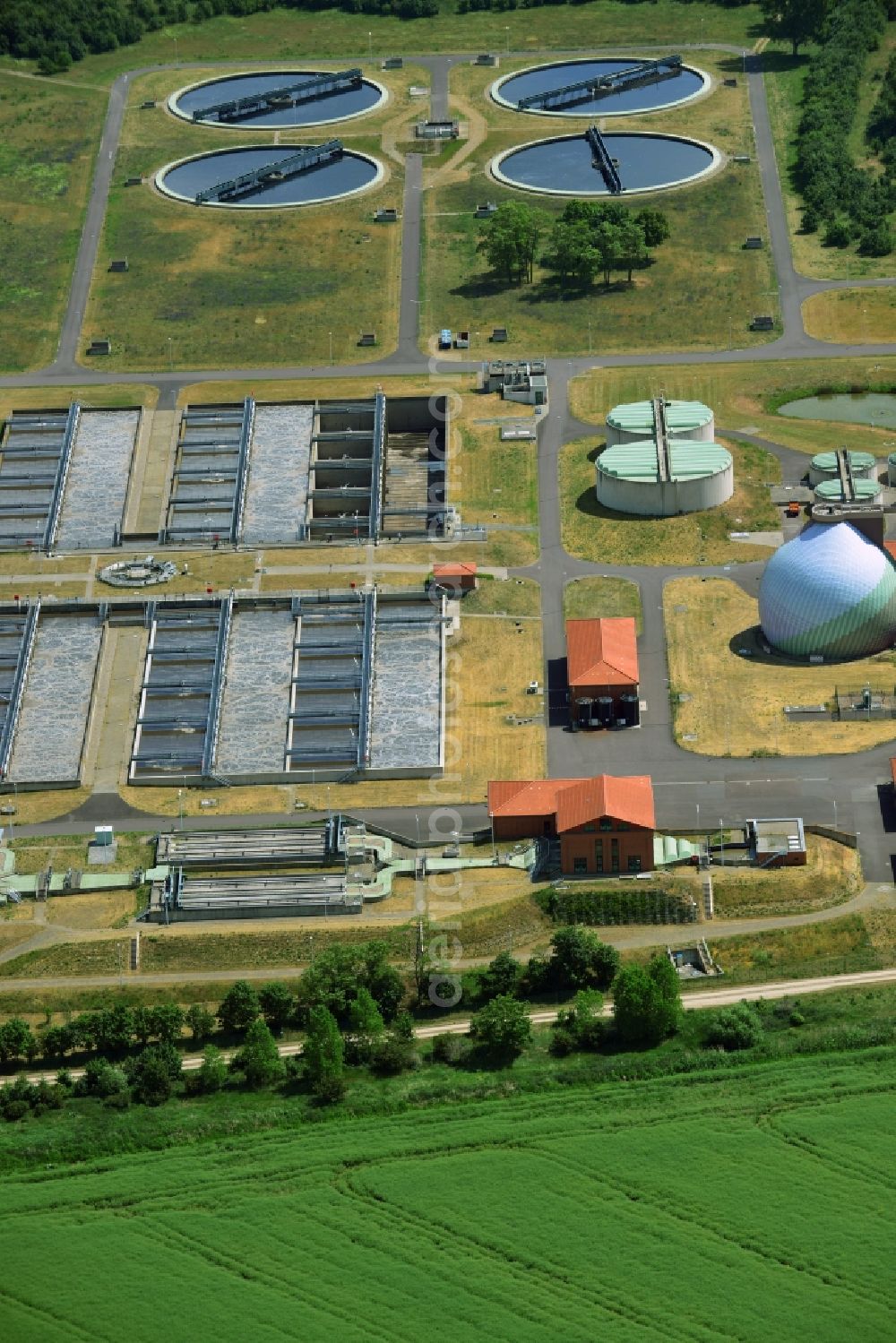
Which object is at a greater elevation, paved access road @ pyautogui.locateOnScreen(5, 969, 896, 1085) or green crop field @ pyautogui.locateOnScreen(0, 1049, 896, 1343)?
paved access road @ pyautogui.locateOnScreen(5, 969, 896, 1085)

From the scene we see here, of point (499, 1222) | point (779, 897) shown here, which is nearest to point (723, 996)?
point (779, 897)

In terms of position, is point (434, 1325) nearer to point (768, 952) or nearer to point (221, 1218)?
point (221, 1218)

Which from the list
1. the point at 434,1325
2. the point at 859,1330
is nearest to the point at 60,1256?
the point at 434,1325

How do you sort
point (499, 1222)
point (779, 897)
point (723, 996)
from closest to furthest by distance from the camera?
1. point (499, 1222)
2. point (723, 996)
3. point (779, 897)

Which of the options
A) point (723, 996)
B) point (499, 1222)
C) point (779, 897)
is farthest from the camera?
point (779, 897)

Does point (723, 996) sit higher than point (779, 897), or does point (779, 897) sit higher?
point (779, 897)

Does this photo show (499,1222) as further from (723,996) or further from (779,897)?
(779,897)

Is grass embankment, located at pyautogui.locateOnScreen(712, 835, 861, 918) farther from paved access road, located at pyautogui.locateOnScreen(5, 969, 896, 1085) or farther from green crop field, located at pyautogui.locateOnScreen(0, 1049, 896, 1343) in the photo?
green crop field, located at pyautogui.locateOnScreen(0, 1049, 896, 1343)

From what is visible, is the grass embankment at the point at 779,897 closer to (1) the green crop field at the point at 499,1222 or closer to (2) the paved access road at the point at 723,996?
(2) the paved access road at the point at 723,996

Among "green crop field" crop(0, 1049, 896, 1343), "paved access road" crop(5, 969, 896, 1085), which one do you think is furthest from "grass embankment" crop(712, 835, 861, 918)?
"green crop field" crop(0, 1049, 896, 1343)
